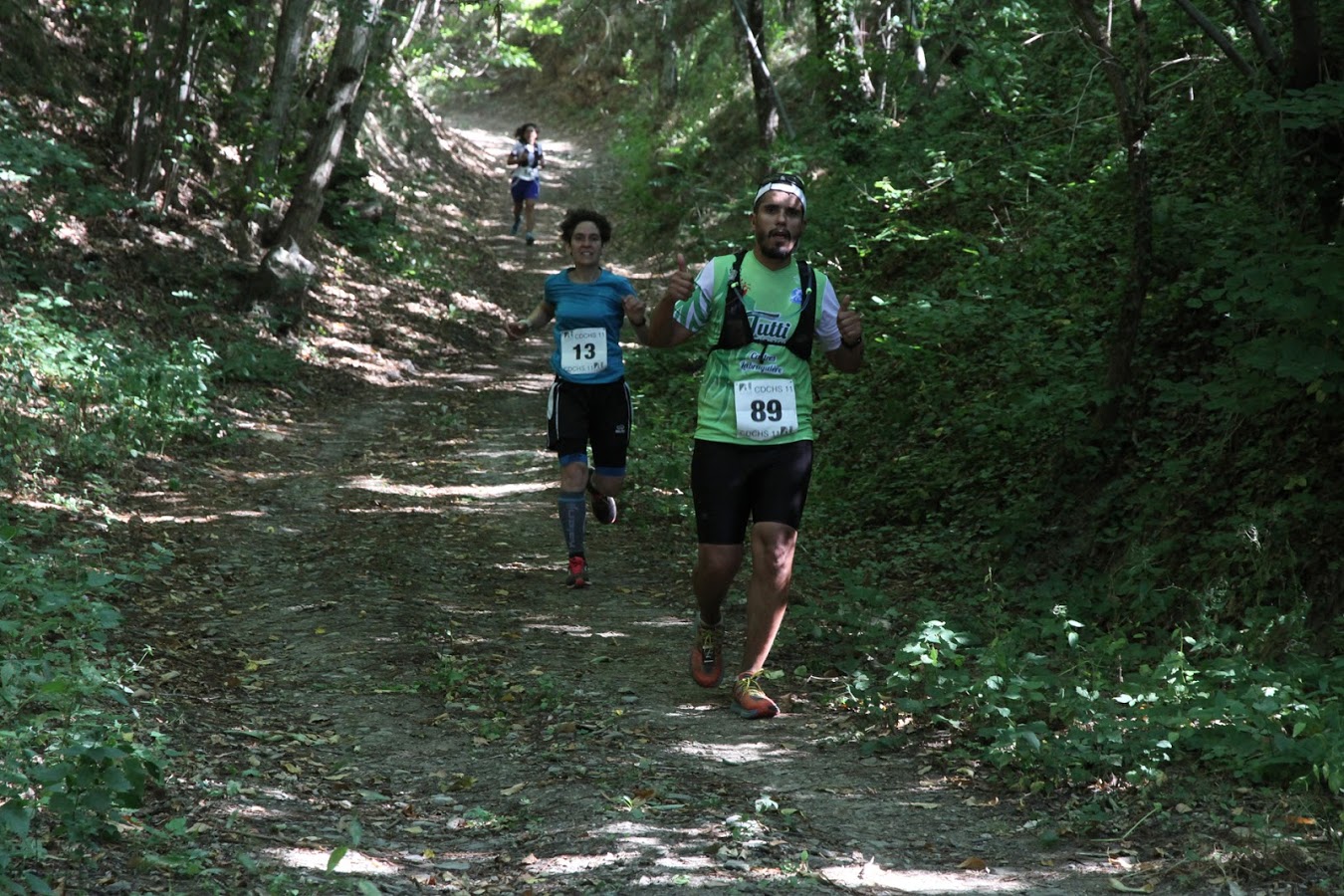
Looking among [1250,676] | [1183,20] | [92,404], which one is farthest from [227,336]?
[1250,676]

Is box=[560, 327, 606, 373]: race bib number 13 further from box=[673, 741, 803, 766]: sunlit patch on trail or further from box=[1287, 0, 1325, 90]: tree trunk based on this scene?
box=[1287, 0, 1325, 90]: tree trunk

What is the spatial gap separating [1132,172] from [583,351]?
3448 mm

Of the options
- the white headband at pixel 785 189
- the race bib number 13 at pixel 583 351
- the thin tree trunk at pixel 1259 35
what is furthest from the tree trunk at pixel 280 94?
the thin tree trunk at pixel 1259 35

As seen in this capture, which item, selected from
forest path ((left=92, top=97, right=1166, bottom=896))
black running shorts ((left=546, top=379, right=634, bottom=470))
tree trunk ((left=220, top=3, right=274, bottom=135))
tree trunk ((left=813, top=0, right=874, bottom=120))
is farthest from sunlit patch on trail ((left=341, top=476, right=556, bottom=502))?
tree trunk ((left=813, top=0, right=874, bottom=120))

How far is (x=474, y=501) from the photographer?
32.3ft

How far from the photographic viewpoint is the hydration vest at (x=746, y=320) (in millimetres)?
5316

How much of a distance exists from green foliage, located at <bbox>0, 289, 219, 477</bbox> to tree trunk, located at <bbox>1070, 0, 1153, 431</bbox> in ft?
23.1

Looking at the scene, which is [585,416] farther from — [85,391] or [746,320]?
[85,391]

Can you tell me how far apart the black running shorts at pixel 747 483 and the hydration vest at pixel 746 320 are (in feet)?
1.43

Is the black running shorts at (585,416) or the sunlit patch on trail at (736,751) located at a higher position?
the black running shorts at (585,416)

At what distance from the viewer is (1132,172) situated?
287 inches

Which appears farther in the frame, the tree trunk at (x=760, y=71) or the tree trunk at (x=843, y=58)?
the tree trunk at (x=760, y=71)

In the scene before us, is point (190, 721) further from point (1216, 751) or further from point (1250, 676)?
point (1250, 676)

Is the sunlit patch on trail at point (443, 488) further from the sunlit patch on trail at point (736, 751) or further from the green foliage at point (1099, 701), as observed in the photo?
the sunlit patch on trail at point (736, 751)
